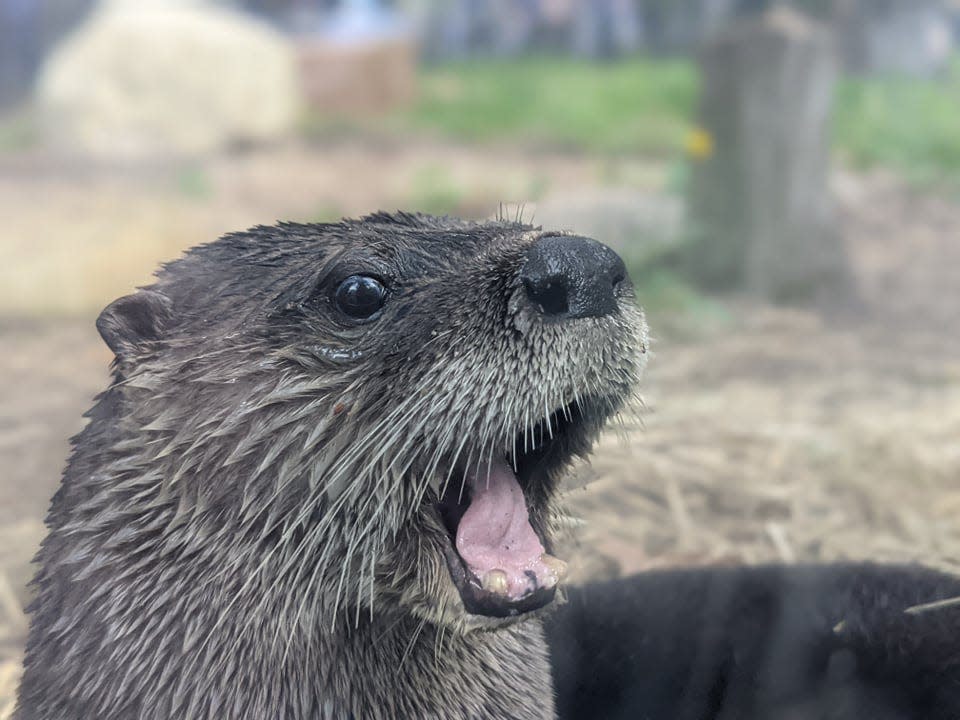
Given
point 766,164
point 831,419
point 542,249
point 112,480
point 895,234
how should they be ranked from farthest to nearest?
point 895,234 < point 766,164 < point 831,419 < point 112,480 < point 542,249

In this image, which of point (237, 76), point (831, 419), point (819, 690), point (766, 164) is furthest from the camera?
point (237, 76)

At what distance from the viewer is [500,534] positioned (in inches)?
60.1

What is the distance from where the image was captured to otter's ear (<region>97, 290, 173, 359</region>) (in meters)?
1.63

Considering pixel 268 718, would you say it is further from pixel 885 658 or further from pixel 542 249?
pixel 885 658

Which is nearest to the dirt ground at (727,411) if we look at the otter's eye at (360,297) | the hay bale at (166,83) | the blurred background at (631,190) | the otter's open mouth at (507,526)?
the blurred background at (631,190)

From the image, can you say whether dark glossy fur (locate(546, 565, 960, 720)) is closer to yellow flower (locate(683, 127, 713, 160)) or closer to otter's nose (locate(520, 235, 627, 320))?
otter's nose (locate(520, 235, 627, 320))

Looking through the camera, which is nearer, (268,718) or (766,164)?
(268,718)

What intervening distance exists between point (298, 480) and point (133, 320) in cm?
39

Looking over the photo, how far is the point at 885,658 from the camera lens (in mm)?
1867

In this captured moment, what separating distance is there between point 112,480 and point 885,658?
4.33 ft

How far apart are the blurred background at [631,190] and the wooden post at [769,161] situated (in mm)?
13

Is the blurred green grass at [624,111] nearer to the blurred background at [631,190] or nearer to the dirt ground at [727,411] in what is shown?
the blurred background at [631,190]

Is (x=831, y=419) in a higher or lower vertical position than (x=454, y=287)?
lower

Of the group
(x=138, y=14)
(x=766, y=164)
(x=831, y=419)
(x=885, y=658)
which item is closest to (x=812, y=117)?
(x=766, y=164)
